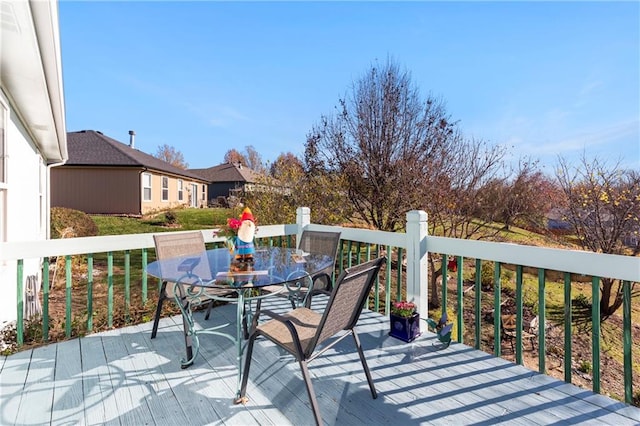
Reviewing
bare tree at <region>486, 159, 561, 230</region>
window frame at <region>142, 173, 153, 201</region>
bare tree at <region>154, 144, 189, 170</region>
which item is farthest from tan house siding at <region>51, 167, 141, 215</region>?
bare tree at <region>154, 144, 189, 170</region>

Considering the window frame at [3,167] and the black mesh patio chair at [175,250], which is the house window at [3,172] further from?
the black mesh patio chair at [175,250]

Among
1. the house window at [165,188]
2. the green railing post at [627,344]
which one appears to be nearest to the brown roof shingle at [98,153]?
the house window at [165,188]

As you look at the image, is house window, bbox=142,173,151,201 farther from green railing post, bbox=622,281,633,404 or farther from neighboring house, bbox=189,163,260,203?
green railing post, bbox=622,281,633,404

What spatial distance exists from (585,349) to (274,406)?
4.77 meters

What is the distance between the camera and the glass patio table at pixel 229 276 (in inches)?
83.4

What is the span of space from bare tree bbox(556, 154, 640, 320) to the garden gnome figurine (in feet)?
19.0

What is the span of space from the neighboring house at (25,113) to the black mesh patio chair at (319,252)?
2.44 m

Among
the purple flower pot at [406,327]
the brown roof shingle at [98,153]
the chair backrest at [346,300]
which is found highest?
the brown roof shingle at [98,153]

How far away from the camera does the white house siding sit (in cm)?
340

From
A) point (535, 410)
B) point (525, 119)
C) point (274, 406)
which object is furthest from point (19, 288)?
point (525, 119)

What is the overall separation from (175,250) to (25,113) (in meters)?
3.05

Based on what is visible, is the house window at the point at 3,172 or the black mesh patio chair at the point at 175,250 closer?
the black mesh patio chair at the point at 175,250

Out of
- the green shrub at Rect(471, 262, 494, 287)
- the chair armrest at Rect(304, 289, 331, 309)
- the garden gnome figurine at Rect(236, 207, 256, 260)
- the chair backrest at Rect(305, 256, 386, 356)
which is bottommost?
the green shrub at Rect(471, 262, 494, 287)

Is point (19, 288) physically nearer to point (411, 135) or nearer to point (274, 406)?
point (274, 406)
